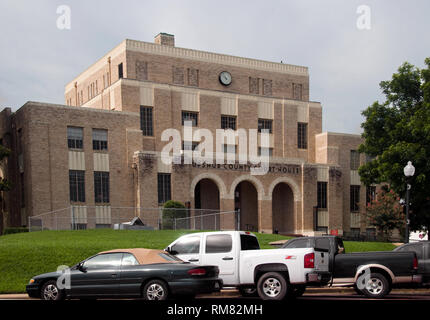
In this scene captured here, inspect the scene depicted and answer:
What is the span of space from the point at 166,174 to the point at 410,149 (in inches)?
794

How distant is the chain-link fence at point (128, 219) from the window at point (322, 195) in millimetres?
10317

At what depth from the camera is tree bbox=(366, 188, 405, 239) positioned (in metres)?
39.5

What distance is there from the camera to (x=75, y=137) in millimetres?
41719

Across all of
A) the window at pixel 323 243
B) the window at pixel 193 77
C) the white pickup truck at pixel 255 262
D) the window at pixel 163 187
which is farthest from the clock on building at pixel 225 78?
the white pickup truck at pixel 255 262

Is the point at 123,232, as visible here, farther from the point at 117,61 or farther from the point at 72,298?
the point at 117,61

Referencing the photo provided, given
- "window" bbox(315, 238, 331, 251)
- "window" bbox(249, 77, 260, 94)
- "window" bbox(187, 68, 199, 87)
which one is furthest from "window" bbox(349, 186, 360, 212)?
"window" bbox(315, 238, 331, 251)

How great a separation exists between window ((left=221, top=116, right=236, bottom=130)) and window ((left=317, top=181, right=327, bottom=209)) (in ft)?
31.4

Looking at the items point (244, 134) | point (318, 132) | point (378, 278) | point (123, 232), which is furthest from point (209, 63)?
point (378, 278)

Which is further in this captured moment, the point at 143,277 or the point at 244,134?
the point at 244,134

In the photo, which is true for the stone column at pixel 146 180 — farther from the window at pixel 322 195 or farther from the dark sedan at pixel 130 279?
the dark sedan at pixel 130 279

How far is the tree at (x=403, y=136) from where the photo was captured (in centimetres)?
2883

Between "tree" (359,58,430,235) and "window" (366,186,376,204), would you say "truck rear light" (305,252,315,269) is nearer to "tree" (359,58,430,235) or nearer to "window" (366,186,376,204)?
"tree" (359,58,430,235)

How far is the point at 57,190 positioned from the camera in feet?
133

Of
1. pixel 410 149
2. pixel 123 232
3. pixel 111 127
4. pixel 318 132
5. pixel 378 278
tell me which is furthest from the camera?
pixel 318 132
